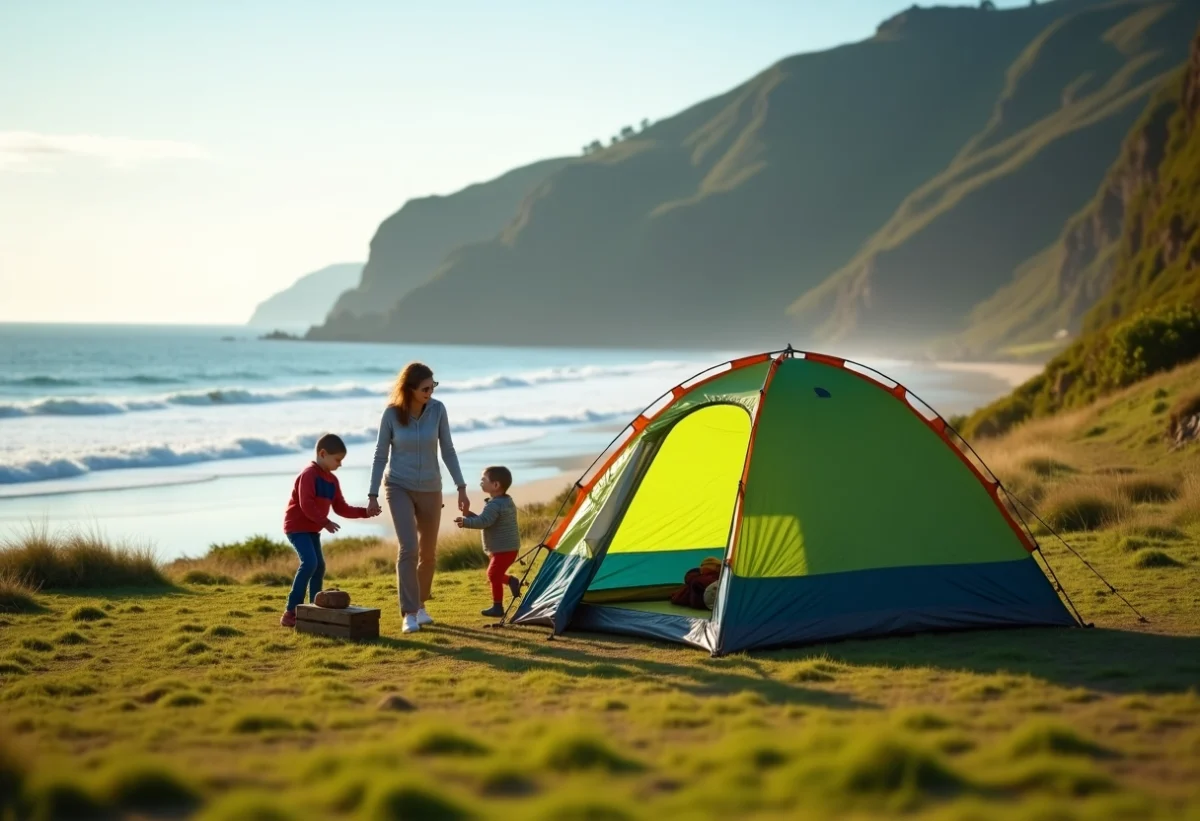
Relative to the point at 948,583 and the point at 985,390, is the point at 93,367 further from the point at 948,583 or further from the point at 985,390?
the point at 948,583

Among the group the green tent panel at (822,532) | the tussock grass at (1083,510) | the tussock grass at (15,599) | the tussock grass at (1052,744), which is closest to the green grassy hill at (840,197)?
the tussock grass at (1083,510)

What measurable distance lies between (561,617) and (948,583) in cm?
289

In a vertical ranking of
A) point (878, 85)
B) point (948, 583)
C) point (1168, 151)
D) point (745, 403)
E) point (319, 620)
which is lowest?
point (319, 620)

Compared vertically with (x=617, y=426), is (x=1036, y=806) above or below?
below

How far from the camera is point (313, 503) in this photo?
935cm

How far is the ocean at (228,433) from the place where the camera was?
20.6 metres

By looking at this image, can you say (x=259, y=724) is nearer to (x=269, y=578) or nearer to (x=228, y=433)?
(x=269, y=578)

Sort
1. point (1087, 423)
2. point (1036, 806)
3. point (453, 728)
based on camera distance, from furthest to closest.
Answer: point (1087, 423) < point (453, 728) < point (1036, 806)

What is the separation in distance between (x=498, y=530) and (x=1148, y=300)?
2761 centimetres

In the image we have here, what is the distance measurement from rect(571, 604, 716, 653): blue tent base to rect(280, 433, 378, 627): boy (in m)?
1.89

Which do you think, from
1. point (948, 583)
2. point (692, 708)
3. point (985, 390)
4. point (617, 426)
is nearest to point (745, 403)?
point (948, 583)

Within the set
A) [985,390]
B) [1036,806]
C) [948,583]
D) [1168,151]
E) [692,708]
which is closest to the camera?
[1036,806]

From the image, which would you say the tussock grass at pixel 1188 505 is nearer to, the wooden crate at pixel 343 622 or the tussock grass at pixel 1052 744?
the tussock grass at pixel 1052 744

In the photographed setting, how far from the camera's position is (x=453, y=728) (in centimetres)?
567
